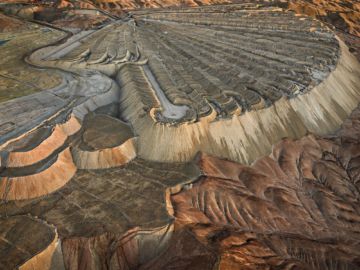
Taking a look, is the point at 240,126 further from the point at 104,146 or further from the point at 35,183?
the point at 35,183

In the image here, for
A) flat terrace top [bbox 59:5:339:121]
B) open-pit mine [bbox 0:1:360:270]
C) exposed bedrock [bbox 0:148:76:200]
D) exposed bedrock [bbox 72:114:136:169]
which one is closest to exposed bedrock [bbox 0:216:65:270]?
open-pit mine [bbox 0:1:360:270]

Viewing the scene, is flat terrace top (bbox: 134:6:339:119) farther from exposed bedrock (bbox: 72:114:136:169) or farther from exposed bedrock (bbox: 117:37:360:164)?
exposed bedrock (bbox: 72:114:136:169)

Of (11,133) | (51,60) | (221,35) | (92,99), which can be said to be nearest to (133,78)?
(92,99)

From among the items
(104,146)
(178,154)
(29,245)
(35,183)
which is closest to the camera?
(29,245)

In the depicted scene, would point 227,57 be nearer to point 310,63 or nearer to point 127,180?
point 310,63

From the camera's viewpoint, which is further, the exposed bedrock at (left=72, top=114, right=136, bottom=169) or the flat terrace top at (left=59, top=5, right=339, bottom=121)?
the flat terrace top at (left=59, top=5, right=339, bottom=121)

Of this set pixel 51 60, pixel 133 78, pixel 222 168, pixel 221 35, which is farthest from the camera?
pixel 221 35

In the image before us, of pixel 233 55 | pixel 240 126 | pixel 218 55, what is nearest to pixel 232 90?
pixel 240 126

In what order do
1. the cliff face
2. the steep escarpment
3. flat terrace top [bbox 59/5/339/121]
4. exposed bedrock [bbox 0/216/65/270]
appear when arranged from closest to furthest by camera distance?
exposed bedrock [bbox 0/216/65/270] < the cliff face < the steep escarpment < flat terrace top [bbox 59/5/339/121]
